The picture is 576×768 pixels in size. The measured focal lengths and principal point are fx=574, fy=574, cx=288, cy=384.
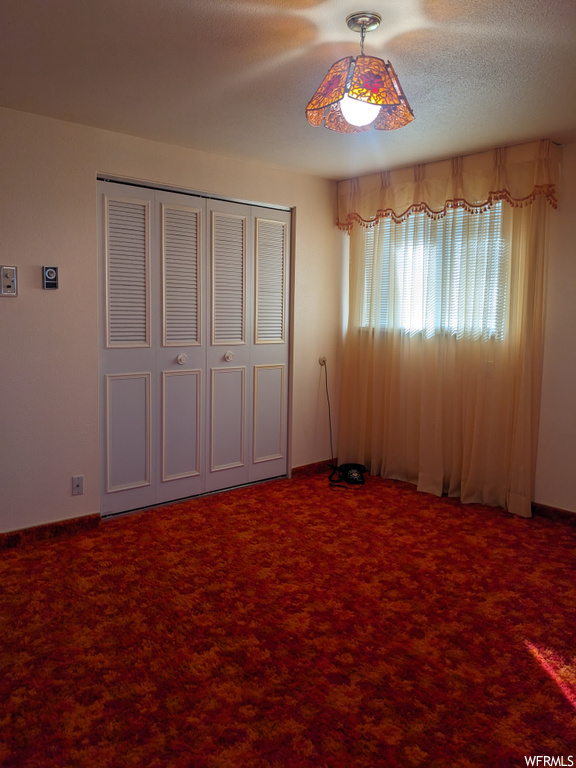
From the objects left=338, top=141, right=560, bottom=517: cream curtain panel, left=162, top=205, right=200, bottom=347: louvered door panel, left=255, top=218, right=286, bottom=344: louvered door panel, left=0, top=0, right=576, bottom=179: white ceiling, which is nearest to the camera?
left=0, top=0, right=576, bottom=179: white ceiling

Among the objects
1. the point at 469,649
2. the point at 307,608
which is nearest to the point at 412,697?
the point at 469,649

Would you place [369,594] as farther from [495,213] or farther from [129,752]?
[495,213]

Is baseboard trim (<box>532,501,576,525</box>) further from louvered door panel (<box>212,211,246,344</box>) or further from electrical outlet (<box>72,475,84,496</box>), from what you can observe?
electrical outlet (<box>72,475,84,496</box>)

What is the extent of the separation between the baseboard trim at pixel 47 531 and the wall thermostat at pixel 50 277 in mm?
1400

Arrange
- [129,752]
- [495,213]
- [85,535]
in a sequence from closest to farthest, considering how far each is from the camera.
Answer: [129,752], [85,535], [495,213]

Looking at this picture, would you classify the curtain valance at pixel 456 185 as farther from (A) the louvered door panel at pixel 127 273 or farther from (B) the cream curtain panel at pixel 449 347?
(A) the louvered door panel at pixel 127 273

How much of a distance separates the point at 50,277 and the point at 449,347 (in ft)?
8.89

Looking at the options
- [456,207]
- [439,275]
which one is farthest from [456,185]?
[439,275]

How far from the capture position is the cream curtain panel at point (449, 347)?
3713 mm

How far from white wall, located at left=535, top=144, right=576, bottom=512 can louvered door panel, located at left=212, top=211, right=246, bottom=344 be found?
6.92 feet

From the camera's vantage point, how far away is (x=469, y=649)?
2350mm

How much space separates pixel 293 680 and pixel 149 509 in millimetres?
1999

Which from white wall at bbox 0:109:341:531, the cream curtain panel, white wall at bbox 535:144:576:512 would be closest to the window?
the cream curtain panel

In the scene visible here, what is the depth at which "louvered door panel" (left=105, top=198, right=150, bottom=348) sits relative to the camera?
3570mm
